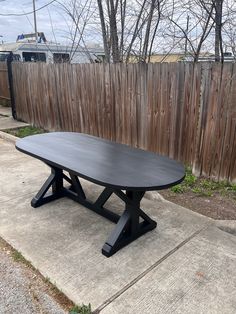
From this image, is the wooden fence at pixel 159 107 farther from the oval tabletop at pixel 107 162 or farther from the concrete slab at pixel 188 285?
the concrete slab at pixel 188 285

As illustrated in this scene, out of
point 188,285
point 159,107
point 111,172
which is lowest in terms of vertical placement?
point 188,285

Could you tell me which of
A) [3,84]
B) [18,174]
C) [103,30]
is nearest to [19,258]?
[18,174]

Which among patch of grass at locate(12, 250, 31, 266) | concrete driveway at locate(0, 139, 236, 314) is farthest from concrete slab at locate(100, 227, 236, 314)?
patch of grass at locate(12, 250, 31, 266)

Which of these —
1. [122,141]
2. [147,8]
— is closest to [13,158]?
[122,141]

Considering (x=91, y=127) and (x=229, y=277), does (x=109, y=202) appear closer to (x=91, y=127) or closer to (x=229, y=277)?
(x=229, y=277)

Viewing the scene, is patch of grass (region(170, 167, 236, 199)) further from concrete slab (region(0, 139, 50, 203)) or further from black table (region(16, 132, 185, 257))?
concrete slab (region(0, 139, 50, 203))

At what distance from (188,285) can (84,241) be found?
38.4 inches

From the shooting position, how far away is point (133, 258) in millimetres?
2455

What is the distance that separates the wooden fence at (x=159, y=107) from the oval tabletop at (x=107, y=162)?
1.27 m

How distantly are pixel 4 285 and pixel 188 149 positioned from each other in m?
2.79

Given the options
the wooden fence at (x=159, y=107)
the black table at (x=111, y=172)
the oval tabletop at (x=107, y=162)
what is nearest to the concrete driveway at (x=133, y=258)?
the black table at (x=111, y=172)

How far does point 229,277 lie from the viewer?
225 cm

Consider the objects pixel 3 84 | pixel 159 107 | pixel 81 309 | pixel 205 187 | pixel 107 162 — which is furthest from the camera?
pixel 3 84

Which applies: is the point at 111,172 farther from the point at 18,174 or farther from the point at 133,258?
the point at 18,174
